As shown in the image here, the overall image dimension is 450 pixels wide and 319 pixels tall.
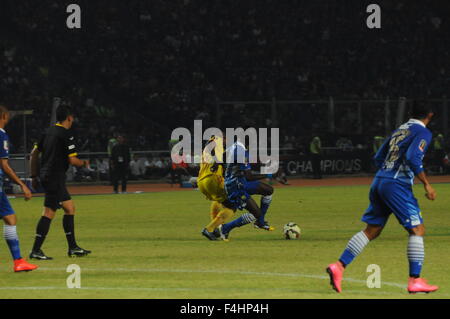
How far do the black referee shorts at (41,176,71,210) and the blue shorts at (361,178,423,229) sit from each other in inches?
211

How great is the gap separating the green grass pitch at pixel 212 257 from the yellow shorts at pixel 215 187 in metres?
0.78

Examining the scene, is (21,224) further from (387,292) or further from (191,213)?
(387,292)

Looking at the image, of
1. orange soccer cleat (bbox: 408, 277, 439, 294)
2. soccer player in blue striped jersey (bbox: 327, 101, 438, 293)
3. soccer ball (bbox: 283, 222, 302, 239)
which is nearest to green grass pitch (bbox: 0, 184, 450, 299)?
orange soccer cleat (bbox: 408, 277, 439, 294)

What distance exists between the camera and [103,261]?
47.9 ft

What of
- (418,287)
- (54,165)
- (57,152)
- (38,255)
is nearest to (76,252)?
(38,255)

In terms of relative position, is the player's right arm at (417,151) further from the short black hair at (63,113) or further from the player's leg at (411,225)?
the short black hair at (63,113)

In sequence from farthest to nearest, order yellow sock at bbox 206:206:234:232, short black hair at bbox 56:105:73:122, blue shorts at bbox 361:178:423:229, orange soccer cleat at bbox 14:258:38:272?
1. yellow sock at bbox 206:206:234:232
2. short black hair at bbox 56:105:73:122
3. orange soccer cleat at bbox 14:258:38:272
4. blue shorts at bbox 361:178:423:229

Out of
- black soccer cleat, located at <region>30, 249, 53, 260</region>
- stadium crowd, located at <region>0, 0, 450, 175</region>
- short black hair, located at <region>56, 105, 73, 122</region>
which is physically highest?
stadium crowd, located at <region>0, 0, 450, 175</region>

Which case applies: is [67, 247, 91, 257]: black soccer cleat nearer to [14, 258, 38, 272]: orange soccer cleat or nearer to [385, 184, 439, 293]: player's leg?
[14, 258, 38, 272]: orange soccer cleat

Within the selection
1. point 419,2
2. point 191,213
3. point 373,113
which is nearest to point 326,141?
point 373,113

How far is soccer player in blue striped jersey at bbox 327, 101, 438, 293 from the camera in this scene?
1089 centimetres

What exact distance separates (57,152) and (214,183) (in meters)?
Result: 3.66

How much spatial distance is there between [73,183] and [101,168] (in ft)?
4.82

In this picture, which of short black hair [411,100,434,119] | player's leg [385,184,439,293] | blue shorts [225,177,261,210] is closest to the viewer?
player's leg [385,184,439,293]
